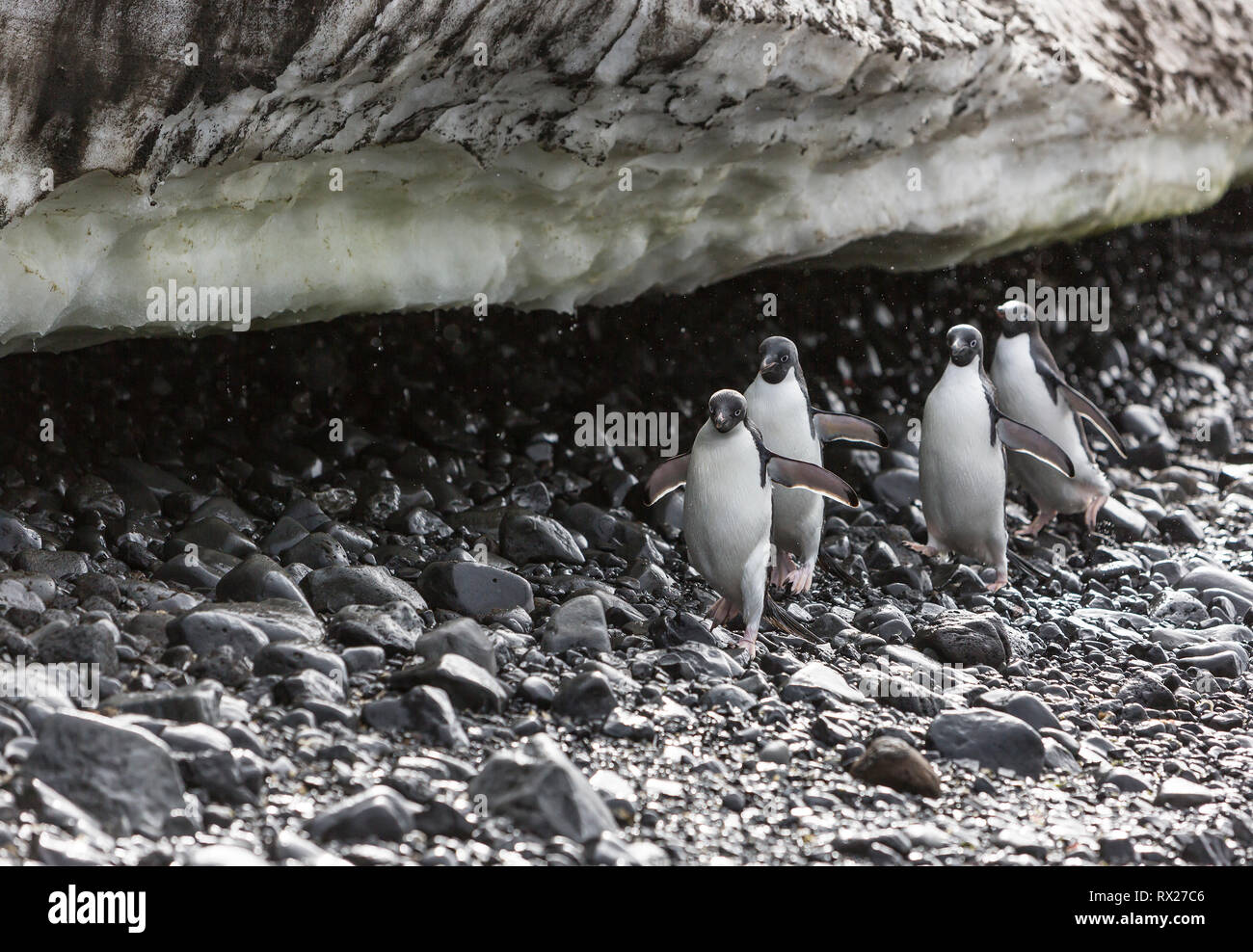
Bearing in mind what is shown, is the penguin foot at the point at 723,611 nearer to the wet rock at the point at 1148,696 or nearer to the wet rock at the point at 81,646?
the wet rock at the point at 1148,696

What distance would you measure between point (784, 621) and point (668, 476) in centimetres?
64

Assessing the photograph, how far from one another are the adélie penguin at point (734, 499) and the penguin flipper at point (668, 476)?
0.04 meters

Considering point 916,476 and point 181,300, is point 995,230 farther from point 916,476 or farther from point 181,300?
point 181,300

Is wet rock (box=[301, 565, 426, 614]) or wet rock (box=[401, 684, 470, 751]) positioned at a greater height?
wet rock (box=[301, 565, 426, 614])

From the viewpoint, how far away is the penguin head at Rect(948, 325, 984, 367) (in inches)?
218

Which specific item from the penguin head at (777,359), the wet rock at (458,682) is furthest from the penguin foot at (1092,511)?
the wet rock at (458,682)

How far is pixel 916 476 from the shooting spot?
629 centimetres

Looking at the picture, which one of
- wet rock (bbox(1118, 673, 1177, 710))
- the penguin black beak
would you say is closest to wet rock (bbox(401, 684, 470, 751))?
wet rock (bbox(1118, 673, 1177, 710))

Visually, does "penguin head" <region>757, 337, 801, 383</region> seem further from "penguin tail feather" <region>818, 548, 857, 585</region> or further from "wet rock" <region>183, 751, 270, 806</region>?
"wet rock" <region>183, 751, 270, 806</region>

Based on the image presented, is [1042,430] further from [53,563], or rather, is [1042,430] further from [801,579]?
[53,563]

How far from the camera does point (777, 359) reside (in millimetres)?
5059

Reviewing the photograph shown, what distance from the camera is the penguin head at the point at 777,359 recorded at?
505 centimetres

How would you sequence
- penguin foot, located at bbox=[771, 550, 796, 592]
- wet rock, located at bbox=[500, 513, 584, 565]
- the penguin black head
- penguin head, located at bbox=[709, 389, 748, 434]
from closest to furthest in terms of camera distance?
penguin head, located at bbox=[709, 389, 748, 434] < wet rock, located at bbox=[500, 513, 584, 565] < penguin foot, located at bbox=[771, 550, 796, 592] < the penguin black head
